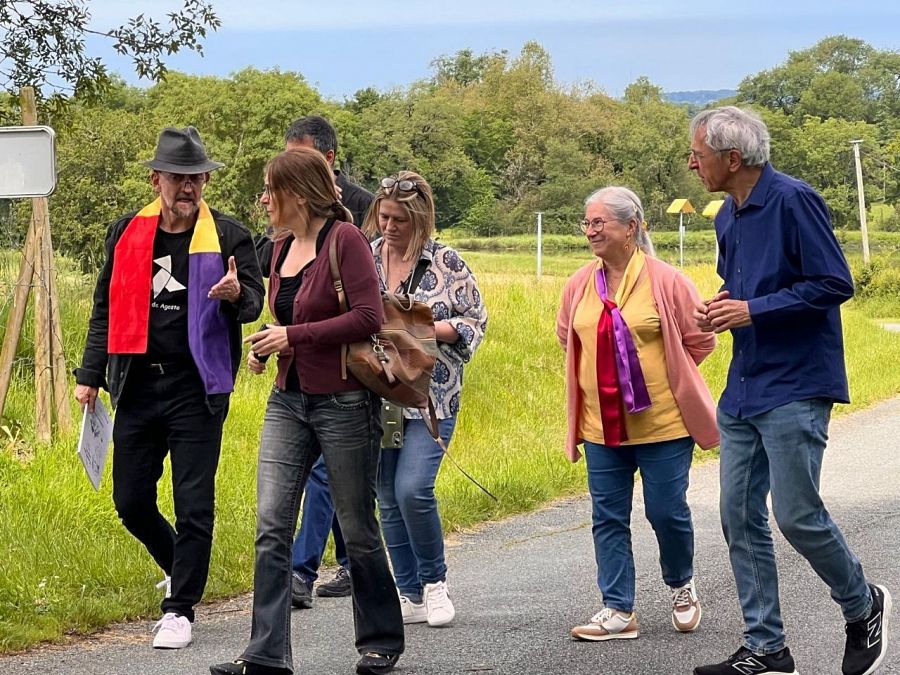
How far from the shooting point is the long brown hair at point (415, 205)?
5.68 m

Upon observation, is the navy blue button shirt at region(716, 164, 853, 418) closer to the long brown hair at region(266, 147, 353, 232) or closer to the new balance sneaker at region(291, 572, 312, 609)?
the long brown hair at region(266, 147, 353, 232)

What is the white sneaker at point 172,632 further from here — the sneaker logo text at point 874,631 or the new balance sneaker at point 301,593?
the sneaker logo text at point 874,631

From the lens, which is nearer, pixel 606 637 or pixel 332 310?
pixel 332 310

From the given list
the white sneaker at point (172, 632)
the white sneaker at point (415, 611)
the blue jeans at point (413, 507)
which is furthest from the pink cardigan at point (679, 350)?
the white sneaker at point (172, 632)

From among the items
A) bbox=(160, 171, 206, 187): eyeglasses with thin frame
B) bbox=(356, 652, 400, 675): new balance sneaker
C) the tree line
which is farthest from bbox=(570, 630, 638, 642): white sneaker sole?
the tree line

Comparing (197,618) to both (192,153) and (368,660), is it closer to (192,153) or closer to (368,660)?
(368,660)

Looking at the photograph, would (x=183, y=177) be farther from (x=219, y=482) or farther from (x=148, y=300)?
(x=219, y=482)

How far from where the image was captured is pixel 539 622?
5.81 meters

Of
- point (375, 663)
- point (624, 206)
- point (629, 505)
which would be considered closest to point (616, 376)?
point (629, 505)

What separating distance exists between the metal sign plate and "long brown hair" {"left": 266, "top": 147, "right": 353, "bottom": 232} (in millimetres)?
1713

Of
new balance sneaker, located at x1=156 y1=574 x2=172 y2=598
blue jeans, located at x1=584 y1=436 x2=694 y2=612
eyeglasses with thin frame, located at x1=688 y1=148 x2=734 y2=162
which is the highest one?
eyeglasses with thin frame, located at x1=688 y1=148 x2=734 y2=162

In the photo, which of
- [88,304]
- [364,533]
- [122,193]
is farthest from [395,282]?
[122,193]

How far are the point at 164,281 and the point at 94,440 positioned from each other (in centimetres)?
86

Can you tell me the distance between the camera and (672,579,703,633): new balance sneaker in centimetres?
561
